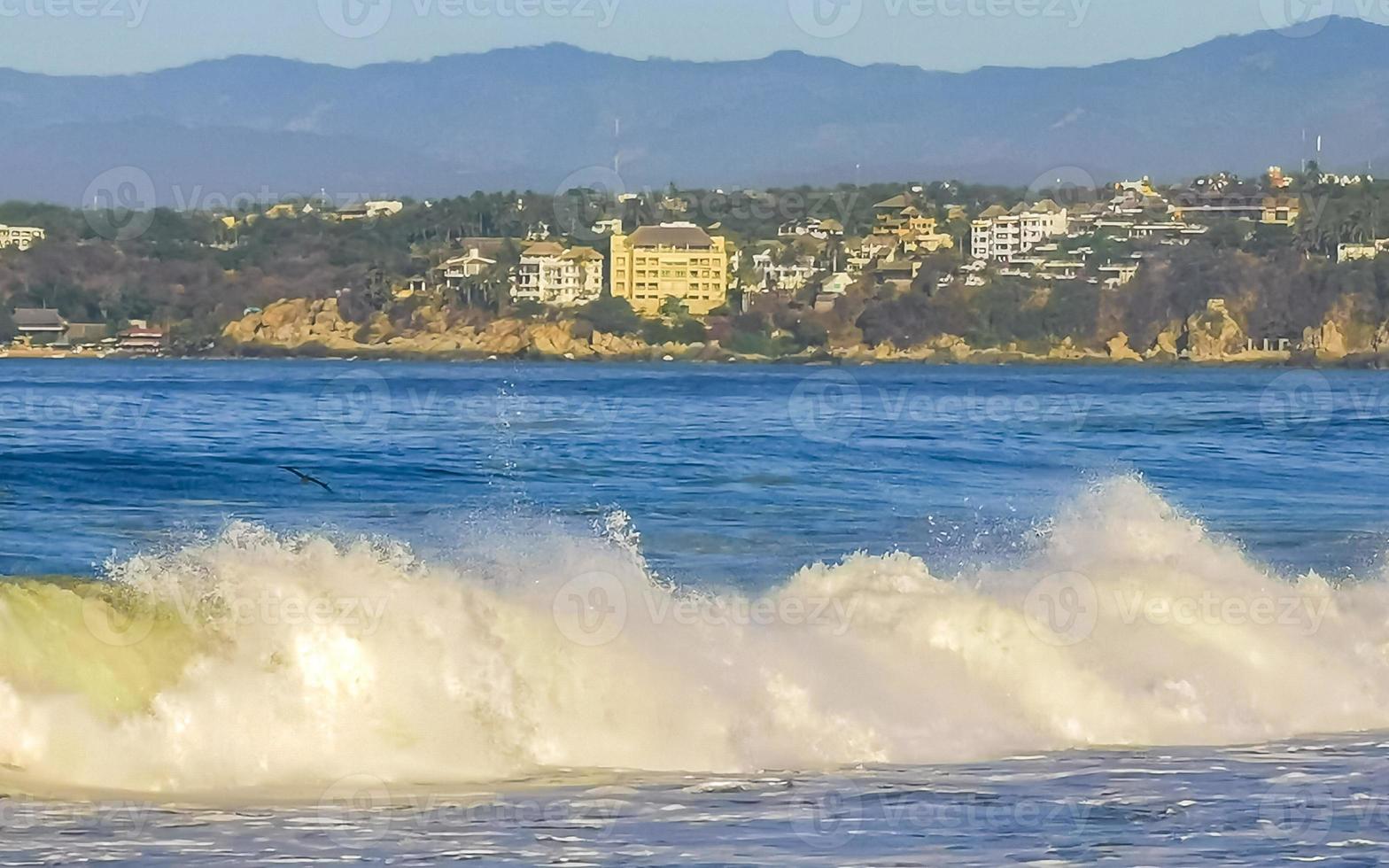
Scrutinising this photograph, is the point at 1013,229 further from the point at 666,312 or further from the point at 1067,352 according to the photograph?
the point at 666,312

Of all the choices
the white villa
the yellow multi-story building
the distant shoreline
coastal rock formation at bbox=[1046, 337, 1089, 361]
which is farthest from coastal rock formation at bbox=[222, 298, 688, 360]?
coastal rock formation at bbox=[1046, 337, 1089, 361]

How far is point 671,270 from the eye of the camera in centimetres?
12638

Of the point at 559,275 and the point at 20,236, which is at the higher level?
the point at 20,236

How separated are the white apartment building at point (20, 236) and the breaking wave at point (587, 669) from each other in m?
106

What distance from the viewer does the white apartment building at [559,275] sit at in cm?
12544

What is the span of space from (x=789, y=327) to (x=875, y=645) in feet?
344

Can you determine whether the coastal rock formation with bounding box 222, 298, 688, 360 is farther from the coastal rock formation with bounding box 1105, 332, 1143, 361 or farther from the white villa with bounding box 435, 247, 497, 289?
the coastal rock formation with bounding box 1105, 332, 1143, 361

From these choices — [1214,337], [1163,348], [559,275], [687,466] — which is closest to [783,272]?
[559,275]

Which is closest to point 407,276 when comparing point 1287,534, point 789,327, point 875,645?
point 789,327

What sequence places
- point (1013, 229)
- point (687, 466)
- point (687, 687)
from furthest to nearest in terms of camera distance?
point (1013, 229), point (687, 466), point (687, 687)

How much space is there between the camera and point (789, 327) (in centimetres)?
12156

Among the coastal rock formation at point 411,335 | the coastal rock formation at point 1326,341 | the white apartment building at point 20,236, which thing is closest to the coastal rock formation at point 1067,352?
the coastal rock formation at point 1326,341

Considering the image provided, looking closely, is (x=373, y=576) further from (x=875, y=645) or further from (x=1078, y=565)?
(x=1078, y=565)

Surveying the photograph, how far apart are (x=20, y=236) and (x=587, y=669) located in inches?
4373
